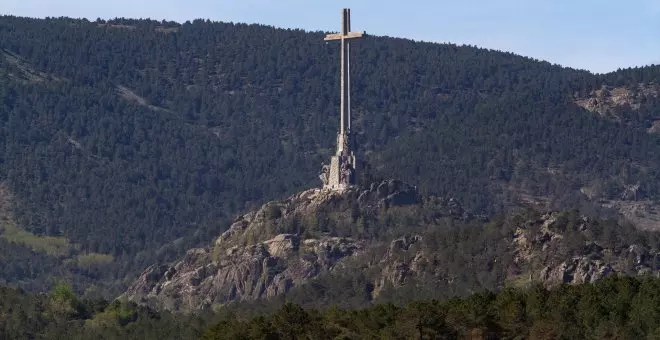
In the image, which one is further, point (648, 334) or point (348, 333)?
point (348, 333)

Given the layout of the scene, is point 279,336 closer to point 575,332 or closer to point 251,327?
point 251,327

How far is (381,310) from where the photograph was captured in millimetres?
184750

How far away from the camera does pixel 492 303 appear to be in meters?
185

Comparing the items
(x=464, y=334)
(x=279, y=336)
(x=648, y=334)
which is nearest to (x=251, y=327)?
(x=279, y=336)

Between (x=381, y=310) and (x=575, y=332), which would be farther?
(x=381, y=310)

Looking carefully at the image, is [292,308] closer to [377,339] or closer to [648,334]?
[377,339]

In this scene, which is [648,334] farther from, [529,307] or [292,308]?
[292,308]

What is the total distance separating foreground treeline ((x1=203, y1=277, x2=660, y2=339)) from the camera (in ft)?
569

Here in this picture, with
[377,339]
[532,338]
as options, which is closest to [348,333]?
[377,339]

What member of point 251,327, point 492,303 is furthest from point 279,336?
point 492,303

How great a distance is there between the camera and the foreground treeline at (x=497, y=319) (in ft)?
569

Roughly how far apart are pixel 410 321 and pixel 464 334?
3994mm

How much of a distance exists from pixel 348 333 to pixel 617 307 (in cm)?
1912

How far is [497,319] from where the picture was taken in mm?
178875
